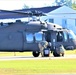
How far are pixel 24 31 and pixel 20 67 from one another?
1067cm

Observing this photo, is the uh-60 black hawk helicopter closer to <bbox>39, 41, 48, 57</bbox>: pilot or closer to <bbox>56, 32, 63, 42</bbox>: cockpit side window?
<bbox>56, 32, 63, 42</bbox>: cockpit side window

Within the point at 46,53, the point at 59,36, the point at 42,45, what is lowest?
the point at 46,53

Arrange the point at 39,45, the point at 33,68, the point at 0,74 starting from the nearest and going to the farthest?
the point at 0,74 → the point at 33,68 → the point at 39,45

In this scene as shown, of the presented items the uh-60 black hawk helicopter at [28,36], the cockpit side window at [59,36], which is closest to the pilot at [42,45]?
the uh-60 black hawk helicopter at [28,36]

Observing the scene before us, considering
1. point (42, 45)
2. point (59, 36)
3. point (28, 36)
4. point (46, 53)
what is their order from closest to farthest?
point (42, 45), point (46, 53), point (28, 36), point (59, 36)

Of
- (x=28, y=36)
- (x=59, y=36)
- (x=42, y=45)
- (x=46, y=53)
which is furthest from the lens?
(x=59, y=36)

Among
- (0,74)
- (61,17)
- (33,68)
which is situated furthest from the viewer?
(61,17)

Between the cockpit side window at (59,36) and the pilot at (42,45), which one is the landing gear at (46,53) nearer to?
the pilot at (42,45)

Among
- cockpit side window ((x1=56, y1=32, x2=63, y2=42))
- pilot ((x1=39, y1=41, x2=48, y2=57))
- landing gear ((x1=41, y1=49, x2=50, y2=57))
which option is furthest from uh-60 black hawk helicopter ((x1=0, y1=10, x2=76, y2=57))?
landing gear ((x1=41, y1=49, x2=50, y2=57))

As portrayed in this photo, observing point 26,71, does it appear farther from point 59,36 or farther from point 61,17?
point 61,17

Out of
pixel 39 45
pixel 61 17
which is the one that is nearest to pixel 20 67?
pixel 39 45

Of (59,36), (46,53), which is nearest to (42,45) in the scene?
(46,53)

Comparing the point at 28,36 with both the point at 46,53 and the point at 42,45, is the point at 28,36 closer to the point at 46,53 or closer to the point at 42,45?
the point at 42,45

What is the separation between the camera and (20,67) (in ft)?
89.5
